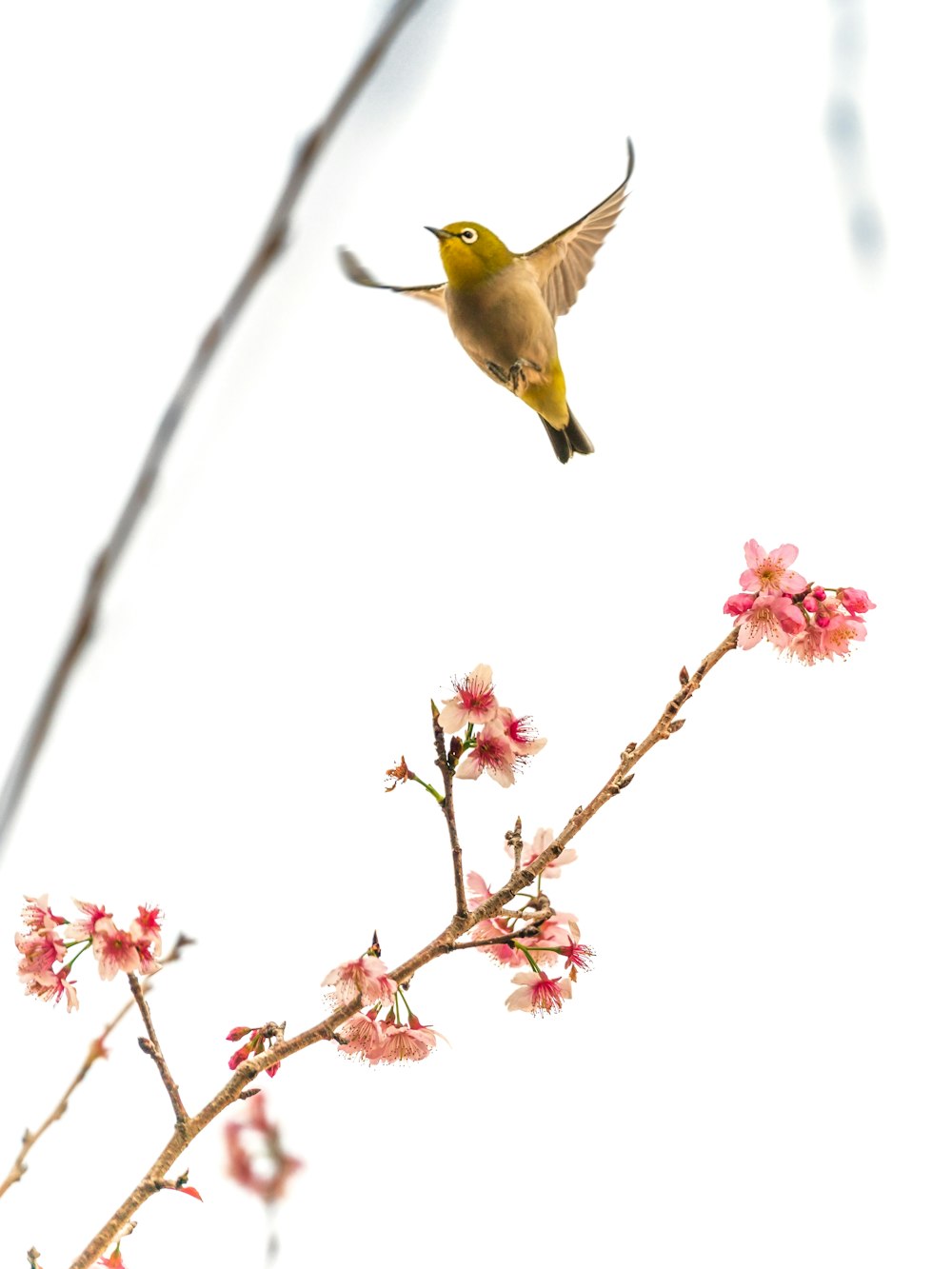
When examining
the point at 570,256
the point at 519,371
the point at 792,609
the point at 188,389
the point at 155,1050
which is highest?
the point at 570,256

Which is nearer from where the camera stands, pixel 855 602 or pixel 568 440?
pixel 855 602

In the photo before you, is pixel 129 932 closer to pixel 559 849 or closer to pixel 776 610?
pixel 559 849

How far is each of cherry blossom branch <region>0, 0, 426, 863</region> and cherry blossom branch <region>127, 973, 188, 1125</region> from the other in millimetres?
1008

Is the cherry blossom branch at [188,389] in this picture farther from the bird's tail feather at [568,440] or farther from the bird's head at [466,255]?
the bird's tail feather at [568,440]

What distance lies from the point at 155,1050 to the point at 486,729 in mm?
626

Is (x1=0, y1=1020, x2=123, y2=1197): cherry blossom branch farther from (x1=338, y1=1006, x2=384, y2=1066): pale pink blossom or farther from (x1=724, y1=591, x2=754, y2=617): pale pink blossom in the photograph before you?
(x1=724, y1=591, x2=754, y2=617): pale pink blossom

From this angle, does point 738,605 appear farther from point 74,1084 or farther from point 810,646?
point 74,1084

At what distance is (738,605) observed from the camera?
5.83 ft

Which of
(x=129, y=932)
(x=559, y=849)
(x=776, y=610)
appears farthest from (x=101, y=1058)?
(x=776, y=610)

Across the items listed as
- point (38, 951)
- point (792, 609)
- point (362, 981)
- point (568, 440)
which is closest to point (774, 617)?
point (792, 609)

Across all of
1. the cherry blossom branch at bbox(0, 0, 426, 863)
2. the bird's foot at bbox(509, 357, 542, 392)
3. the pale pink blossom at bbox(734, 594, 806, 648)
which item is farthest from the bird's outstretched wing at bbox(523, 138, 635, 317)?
the cherry blossom branch at bbox(0, 0, 426, 863)

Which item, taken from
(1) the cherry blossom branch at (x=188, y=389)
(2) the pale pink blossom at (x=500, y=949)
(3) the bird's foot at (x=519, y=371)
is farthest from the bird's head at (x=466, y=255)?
(1) the cherry blossom branch at (x=188, y=389)

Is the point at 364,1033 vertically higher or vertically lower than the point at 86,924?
lower

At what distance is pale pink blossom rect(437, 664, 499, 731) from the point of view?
176 centimetres
